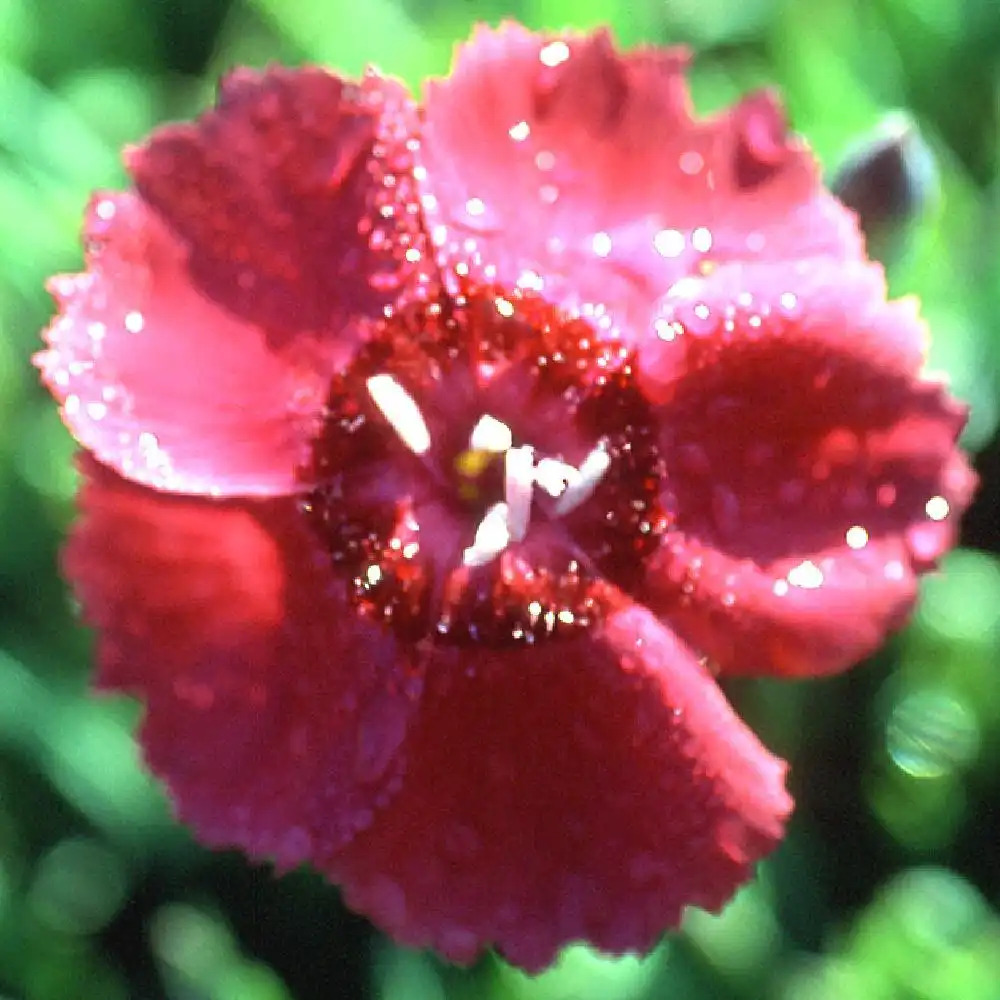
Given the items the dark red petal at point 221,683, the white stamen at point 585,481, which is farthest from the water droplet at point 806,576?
the dark red petal at point 221,683

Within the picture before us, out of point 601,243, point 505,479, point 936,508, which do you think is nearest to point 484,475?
point 505,479

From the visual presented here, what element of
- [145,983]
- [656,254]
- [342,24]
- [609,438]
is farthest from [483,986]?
[342,24]

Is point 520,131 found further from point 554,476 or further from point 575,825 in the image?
point 575,825

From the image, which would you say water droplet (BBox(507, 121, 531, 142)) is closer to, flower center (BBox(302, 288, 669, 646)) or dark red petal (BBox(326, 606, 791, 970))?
flower center (BBox(302, 288, 669, 646))

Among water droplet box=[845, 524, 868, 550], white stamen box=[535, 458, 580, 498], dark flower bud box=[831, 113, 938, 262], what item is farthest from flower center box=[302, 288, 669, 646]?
dark flower bud box=[831, 113, 938, 262]

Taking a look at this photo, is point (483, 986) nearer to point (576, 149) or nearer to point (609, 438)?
point (609, 438)
